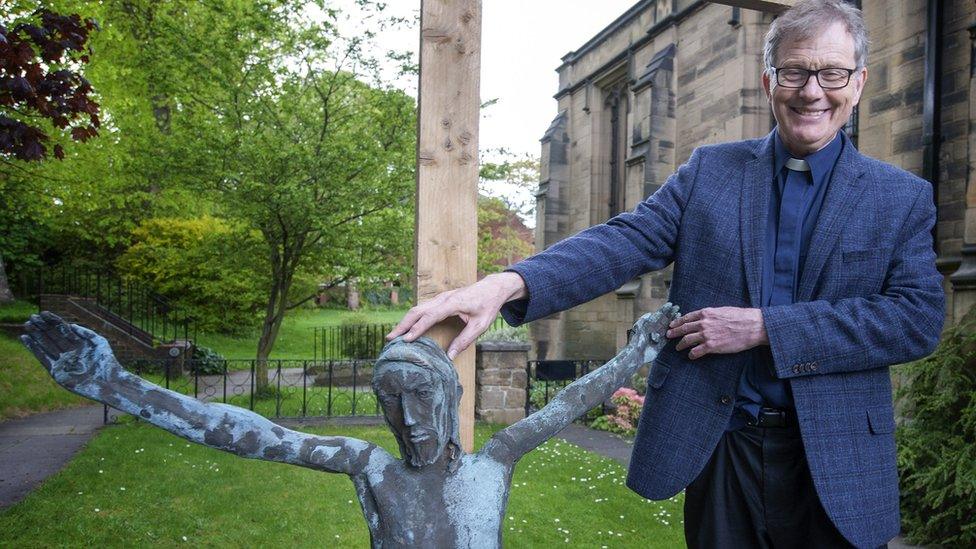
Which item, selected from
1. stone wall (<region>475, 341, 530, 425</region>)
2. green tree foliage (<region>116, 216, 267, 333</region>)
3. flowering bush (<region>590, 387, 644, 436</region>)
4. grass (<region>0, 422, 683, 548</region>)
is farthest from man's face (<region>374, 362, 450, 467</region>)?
green tree foliage (<region>116, 216, 267, 333</region>)

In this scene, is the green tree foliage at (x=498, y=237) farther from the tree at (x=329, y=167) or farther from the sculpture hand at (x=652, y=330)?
the tree at (x=329, y=167)

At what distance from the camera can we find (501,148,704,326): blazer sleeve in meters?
1.77

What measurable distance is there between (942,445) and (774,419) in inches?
→ 144

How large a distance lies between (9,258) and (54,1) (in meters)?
10.8

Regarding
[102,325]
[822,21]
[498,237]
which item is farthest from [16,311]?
[498,237]

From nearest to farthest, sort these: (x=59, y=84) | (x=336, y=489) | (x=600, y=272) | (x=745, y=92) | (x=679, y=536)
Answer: (x=600, y=272) → (x=59, y=84) → (x=679, y=536) → (x=336, y=489) → (x=745, y=92)

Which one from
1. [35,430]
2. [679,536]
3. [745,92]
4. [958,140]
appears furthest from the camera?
[745,92]

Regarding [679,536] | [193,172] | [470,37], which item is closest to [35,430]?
[193,172]

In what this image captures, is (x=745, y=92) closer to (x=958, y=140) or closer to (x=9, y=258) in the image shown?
(x=958, y=140)

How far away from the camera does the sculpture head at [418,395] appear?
1509 mm

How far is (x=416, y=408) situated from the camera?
154 centimetres

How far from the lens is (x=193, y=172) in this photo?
28.6 feet

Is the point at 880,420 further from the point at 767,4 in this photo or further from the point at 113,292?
the point at 113,292

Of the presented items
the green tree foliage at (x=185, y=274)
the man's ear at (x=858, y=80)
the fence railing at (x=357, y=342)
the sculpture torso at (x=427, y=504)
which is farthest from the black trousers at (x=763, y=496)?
the fence railing at (x=357, y=342)
